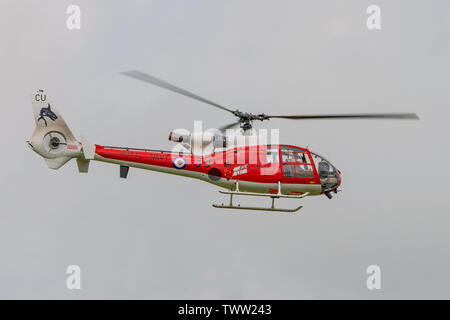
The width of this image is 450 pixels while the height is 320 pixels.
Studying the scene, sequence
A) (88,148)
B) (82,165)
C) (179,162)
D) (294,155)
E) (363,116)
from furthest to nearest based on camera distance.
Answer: (82,165), (294,155), (179,162), (88,148), (363,116)

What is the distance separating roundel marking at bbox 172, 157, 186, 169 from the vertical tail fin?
404 centimetres

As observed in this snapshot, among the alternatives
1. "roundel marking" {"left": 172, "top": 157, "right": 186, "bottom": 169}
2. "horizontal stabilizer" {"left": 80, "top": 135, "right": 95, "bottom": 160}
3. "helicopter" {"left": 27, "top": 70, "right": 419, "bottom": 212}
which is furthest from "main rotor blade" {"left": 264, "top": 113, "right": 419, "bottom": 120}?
"horizontal stabilizer" {"left": 80, "top": 135, "right": 95, "bottom": 160}

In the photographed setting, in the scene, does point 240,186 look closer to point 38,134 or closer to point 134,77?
point 134,77

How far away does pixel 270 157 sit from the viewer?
25.3 metres

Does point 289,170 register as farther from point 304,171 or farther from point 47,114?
point 47,114

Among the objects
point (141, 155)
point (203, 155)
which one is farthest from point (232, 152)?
point (141, 155)

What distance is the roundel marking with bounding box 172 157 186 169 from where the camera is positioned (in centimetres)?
2536

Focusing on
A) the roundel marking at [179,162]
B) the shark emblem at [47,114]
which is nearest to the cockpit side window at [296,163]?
the roundel marking at [179,162]

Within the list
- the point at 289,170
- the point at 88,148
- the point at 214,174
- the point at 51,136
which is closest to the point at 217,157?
the point at 214,174

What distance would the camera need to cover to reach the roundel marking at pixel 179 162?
25.4 meters

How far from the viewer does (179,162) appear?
1000 inches

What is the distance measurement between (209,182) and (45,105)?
25.6 ft

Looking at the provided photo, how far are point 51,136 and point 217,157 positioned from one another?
23.3 ft

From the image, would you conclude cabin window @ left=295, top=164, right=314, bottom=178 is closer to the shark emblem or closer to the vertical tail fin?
the vertical tail fin
